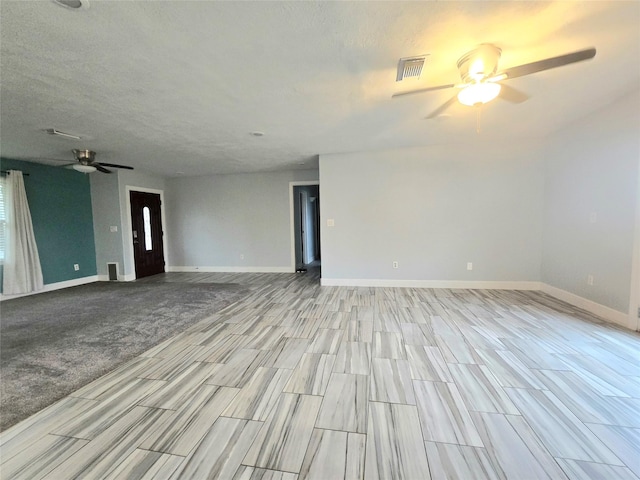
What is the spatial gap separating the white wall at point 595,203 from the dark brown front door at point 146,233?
27.7ft

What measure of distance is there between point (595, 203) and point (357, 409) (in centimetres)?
396

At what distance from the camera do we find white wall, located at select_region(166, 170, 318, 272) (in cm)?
657

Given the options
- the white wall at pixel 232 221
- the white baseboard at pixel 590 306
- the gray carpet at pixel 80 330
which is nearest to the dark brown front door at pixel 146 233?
the white wall at pixel 232 221

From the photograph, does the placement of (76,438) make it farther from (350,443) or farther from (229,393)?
(350,443)

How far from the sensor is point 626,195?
2916 mm

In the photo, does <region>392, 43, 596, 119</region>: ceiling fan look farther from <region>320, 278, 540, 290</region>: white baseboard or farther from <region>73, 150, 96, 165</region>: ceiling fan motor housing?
<region>73, 150, 96, 165</region>: ceiling fan motor housing

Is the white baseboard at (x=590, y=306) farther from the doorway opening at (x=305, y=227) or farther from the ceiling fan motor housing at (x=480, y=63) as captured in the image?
the doorway opening at (x=305, y=227)

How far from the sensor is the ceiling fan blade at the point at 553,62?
163 cm

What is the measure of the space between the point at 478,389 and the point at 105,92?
4.04 metres

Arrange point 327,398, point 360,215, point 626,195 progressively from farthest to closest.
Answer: point 360,215 → point 626,195 → point 327,398

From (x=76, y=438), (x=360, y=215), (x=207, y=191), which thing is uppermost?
(x=207, y=191)

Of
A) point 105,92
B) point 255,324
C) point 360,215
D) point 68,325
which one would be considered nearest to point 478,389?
point 255,324

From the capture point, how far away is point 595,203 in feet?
10.9

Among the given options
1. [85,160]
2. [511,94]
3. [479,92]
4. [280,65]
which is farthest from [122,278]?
[511,94]
